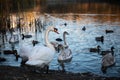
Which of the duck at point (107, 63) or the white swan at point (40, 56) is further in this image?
the duck at point (107, 63)

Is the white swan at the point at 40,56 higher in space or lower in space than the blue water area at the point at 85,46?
higher

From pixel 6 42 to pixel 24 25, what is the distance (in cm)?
878

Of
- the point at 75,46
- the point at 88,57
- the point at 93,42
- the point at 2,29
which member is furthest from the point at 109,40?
the point at 2,29

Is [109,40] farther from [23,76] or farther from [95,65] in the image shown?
[23,76]

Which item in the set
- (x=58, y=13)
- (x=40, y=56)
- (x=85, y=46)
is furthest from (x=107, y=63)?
(x=58, y=13)

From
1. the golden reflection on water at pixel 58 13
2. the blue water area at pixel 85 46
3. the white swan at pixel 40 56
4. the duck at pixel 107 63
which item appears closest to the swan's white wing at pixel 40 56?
the white swan at pixel 40 56

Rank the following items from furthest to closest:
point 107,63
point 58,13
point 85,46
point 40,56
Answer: point 58,13 → point 85,46 → point 107,63 → point 40,56

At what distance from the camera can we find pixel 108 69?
17.2m

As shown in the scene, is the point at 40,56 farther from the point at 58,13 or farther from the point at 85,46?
the point at 58,13

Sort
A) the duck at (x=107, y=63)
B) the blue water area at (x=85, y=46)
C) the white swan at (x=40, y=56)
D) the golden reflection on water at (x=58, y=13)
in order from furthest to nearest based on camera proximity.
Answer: the golden reflection on water at (x=58, y=13) → the blue water area at (x=85, y=46) → the duck at (x=107, y=63) → the white swan at (x=40, y=56)

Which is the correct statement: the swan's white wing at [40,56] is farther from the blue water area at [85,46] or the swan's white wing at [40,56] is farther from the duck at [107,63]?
the duck at [107,63]

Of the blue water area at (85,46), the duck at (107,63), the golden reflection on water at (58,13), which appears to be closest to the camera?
the duck at (107,63)

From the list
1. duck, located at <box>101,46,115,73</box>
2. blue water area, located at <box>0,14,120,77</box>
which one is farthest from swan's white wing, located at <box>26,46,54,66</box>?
duck, located at <box>101,46,115,73</box>

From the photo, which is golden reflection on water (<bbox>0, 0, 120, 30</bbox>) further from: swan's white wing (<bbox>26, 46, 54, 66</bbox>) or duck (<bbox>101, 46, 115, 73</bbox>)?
swan's white wing (<bbox>26, 46, 54, 66</bbox>)
